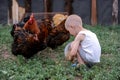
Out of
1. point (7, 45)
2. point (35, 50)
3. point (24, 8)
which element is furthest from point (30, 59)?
point (24, 8)

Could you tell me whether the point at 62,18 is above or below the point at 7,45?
above

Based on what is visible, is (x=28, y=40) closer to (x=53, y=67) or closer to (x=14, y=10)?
(x=53, y=67)

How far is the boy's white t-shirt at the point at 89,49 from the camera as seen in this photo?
614 centimetres

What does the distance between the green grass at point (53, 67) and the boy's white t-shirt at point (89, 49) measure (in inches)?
6.2

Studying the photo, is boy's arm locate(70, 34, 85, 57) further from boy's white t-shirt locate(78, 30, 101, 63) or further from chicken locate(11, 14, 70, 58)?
chicken locate(11, 14, 70, 58)

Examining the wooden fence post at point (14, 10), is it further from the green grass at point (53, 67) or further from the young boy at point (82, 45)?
the young boy at point (82, 45)

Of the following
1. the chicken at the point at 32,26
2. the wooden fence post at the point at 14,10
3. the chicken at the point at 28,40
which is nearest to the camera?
the chicken at the point at 28,40

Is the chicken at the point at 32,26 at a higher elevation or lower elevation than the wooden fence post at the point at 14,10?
higher

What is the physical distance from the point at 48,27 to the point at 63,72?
6.74ft

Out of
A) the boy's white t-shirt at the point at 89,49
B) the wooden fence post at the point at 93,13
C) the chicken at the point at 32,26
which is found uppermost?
the chicken at the point at 32,26

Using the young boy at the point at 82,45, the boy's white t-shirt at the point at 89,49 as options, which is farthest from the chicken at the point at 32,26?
the boy's white t-shirt at the point at 89,49

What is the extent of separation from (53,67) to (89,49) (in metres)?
0.65

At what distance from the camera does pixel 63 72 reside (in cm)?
572

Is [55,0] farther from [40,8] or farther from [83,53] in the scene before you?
[83,53]
